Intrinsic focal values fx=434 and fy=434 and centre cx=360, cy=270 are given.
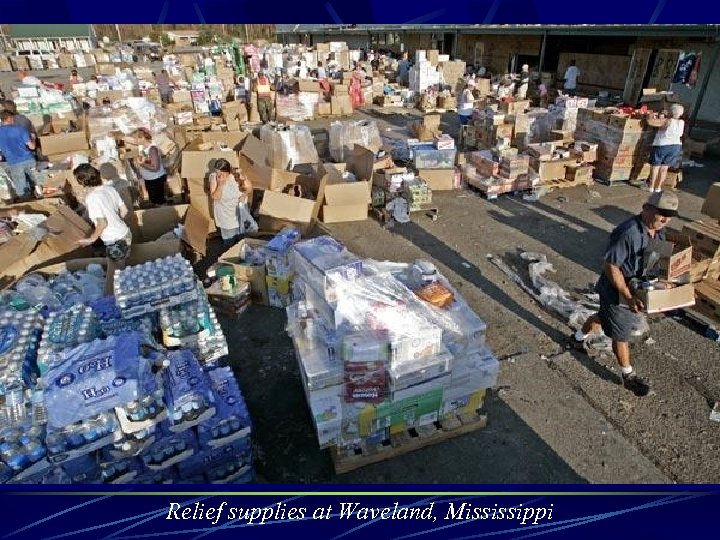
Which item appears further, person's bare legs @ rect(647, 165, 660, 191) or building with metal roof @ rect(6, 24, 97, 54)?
building with metal roof @ rect(6, 24, 97, 54)

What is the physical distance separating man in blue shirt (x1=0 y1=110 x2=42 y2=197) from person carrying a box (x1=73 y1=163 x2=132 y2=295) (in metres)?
3.69

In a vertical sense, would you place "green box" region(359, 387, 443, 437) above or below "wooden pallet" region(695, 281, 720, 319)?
above

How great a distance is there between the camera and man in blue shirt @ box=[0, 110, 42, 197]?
7.54m

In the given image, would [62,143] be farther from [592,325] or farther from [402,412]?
[592,325]

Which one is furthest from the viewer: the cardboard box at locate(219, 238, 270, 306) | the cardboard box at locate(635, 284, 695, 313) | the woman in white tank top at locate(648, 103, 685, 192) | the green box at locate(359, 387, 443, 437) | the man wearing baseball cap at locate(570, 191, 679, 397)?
the woman in white tank top at locate(648, 103, 685, 192)

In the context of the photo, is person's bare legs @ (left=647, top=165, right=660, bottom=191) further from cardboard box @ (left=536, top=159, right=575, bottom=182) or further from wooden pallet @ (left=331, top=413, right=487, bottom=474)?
wooden pallet @ (left=331, top=413, right=487, bottom=474)

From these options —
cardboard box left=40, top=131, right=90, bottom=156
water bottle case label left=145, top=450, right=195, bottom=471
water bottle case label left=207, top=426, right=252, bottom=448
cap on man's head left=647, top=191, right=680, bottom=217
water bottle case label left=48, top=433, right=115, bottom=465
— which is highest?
cap on man's head left=647, top=191, right=680, bottom=217

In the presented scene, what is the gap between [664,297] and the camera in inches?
147

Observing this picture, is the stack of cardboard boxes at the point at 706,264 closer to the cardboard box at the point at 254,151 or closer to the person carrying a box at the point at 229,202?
the person carrying a box at the point at 229,202

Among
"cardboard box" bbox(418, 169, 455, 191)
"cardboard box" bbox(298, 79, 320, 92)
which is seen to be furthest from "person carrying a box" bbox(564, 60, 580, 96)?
"cardboard box" bbox(418, 169, 455, 191)

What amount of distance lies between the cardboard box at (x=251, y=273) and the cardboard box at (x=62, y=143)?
5.82m

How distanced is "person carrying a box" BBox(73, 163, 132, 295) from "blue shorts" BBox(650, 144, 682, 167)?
8.69 metres

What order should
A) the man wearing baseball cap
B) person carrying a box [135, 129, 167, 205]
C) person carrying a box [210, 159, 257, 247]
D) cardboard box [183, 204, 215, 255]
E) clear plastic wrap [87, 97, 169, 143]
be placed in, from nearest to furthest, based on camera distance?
1. the man wearing baseball cap
2. cardboard box [183, 204, 215, 255]
3. person carrying a box [210, 159, 257, 247]
4. person carrying a box [135, 129, 167, 205]
5. clear plastic wrap [87, 97, 169, 143]

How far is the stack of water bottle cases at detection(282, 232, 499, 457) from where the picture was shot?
3031 mm
